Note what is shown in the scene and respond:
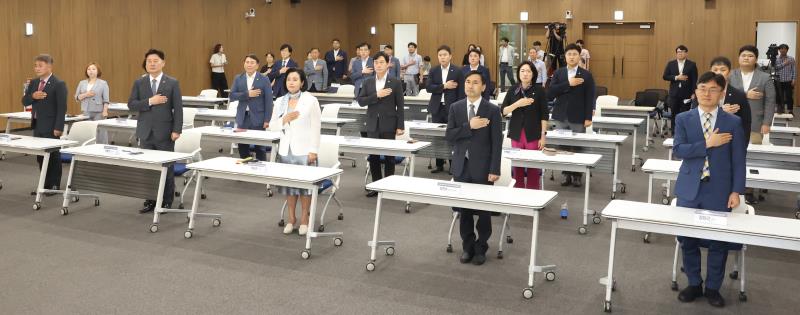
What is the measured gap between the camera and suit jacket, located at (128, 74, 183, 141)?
6.86m

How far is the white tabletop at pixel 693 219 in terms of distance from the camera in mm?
3797

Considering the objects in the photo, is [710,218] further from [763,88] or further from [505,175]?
[763,88]

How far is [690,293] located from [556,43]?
1340cm

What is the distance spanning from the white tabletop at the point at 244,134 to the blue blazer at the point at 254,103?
15.6 inches

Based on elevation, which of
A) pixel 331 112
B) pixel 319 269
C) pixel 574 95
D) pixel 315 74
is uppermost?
pixel 315 74

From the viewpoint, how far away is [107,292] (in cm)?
467

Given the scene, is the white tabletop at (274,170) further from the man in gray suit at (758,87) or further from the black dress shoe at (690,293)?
the man in gray suit at (758,87)

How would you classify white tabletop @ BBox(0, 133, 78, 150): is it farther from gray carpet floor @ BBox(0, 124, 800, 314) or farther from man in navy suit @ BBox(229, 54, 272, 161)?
man in navy suit @ BBox(229, 54, 272, 161)

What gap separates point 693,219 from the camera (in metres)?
4.03

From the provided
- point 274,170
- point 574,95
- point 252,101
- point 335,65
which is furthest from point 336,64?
point 274,170

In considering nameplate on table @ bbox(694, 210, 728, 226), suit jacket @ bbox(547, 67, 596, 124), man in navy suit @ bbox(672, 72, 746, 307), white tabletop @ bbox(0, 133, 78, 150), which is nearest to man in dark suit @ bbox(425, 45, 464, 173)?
suit jacket @ bbox(547, 67, 596, 124)

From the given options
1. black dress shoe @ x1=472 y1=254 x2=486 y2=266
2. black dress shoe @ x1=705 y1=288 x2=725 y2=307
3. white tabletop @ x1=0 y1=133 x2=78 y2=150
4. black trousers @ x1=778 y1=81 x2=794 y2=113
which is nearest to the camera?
black dress shoe @ x1=705 y1=288 x2=725 y2=307

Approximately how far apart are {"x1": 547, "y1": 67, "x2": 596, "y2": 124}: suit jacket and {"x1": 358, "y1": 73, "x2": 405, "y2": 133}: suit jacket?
1.70 metres

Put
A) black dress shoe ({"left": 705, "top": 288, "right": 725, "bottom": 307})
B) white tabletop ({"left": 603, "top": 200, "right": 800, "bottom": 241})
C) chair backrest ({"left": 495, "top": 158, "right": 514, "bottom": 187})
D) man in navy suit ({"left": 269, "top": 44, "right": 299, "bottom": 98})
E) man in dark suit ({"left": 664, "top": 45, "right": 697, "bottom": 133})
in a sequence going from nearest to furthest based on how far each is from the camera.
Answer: white tabletop ({"left": 603, "top": 200, "right": 800, "bottom": 241}), black dress shoe ({"left": 705, "top": 288, "right": 725, "bottom": 307}), chair backrest ({"left": 495, "top": 158, "right": 514, "bottom": 187}), man in dark suit ({"left": 664, "top": 45, "right": 697, "bottom": 133}), man in navy suit ({"left": 269, "top": 44, "right": 299, "bottom": 98})
